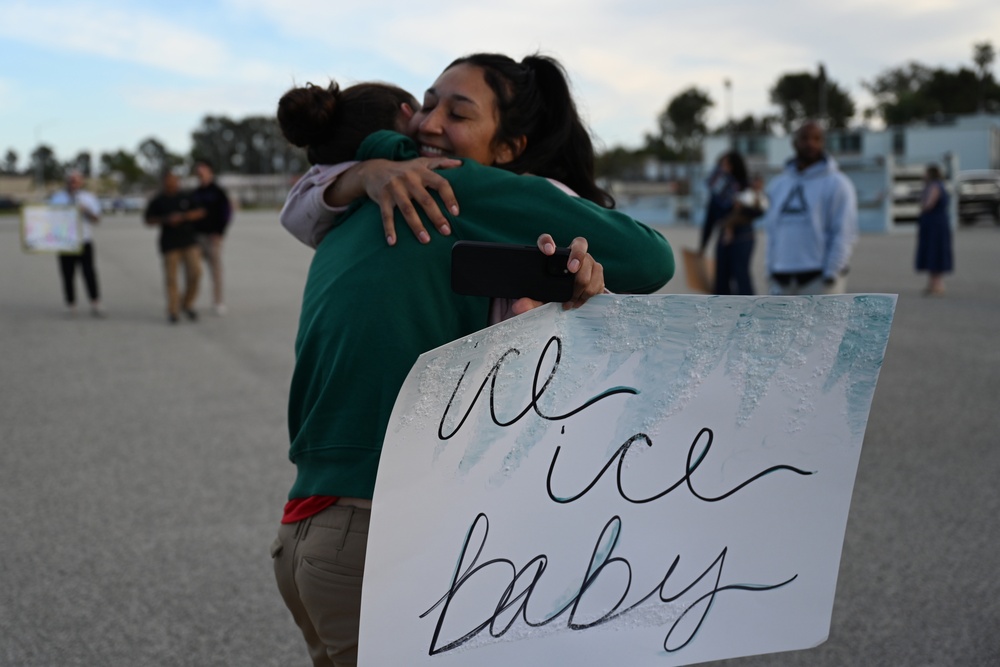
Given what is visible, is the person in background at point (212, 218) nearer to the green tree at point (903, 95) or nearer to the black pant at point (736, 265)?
the black pant at point (736, 265)

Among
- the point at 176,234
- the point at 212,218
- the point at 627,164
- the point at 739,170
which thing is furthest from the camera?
the point at 627,164

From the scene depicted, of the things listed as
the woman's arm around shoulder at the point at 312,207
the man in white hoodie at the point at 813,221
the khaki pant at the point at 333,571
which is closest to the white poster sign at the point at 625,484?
the khaki pant at the point at 333,571

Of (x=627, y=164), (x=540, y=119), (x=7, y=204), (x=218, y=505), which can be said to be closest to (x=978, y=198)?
(x=218, y=505)

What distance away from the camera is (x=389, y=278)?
60.1 inches

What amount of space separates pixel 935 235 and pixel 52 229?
11193mm

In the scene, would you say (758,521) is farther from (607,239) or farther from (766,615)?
(607,239)

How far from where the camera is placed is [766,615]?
1.64 metres

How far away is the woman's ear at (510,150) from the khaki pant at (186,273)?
10200 mm

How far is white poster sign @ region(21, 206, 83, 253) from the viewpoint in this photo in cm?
1196

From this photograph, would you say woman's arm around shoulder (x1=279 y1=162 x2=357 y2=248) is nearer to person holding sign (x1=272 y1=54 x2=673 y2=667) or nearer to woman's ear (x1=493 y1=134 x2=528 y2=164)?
person holding sign (x1=272 y1=54 x2=673 y2=667)

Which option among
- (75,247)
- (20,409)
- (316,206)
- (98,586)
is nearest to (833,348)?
(316,206)

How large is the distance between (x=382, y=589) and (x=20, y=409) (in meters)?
6.48

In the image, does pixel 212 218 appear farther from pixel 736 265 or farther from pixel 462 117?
pixel 462 117

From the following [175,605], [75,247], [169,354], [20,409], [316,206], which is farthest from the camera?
[75,247]
